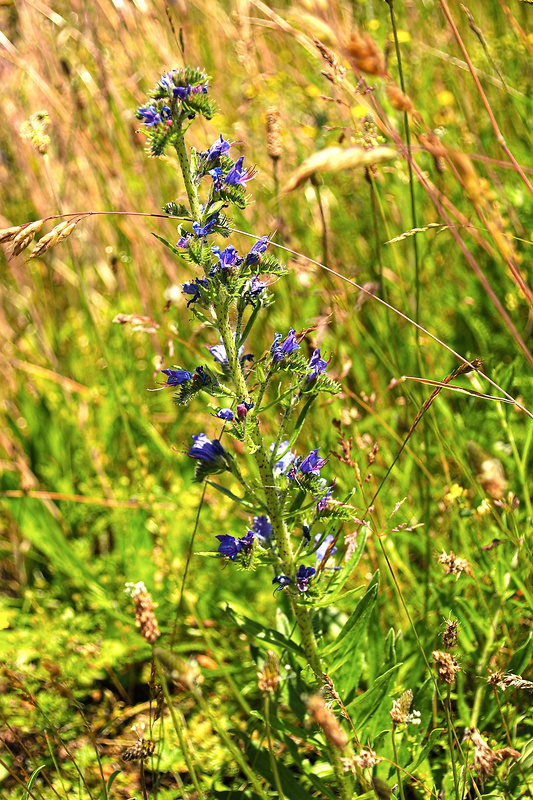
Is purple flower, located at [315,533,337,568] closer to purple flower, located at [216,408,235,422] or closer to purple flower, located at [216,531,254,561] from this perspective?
purple flower, located at [216,531,254,561]

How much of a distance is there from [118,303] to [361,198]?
4.46 ft

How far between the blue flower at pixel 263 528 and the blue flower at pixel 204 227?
61 centimetres

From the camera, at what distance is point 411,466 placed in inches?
92.4

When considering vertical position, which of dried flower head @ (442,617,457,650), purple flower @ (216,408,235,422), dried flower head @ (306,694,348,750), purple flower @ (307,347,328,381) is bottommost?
dried flower head @ (442,617,457,650)

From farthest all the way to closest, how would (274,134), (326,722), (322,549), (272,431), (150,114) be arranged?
1. (272,431)
2. (274,134)
3. (322,549)
4. (150,114)
5. (326,722)

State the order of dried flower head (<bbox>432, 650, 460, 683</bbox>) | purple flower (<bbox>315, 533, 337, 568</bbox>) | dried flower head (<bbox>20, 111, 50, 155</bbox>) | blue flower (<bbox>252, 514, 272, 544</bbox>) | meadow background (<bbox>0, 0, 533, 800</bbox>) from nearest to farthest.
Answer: dried flower head (<bbox>432, 650, 460, 683</bbox>), blue flower (<bbox>252, 514, 272, 544</bbox>), purple flower (<bbox>315, 533, 337, 568</bbox>), meadow background (<bbox>0, 0, 533, 800</bbox>), dried flower head (<bbox>20, 111, 50, 155</bbox>)

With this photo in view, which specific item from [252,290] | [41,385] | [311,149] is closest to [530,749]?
[252,290]

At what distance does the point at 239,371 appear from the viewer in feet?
4.90

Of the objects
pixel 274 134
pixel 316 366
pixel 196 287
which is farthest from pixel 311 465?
pixel 274 134

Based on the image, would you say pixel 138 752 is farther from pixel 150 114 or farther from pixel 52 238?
pixel 150 114

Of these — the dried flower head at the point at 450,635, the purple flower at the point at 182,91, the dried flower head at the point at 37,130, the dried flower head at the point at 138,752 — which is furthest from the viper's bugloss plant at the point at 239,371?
the dried flower head at the point at 37,130

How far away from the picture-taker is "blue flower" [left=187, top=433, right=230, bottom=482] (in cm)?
148

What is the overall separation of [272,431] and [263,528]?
1.13 m

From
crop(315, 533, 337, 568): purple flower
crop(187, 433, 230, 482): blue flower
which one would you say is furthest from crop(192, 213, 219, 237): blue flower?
crop(315, 533, 337, 568): purple flower
